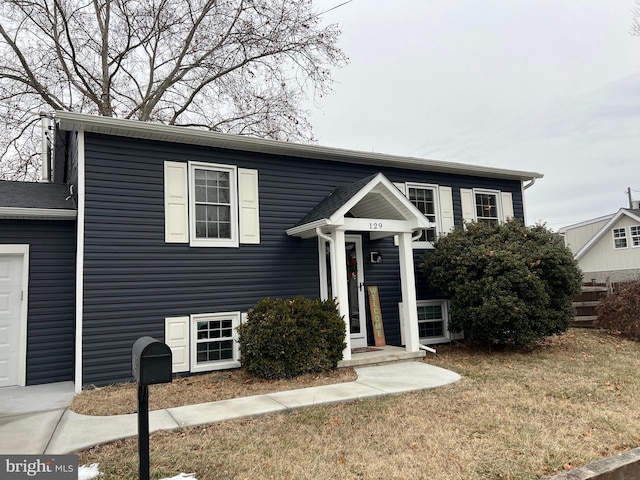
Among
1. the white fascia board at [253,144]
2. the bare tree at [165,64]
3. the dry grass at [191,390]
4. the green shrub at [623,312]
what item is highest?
the bare tree at [165,64]

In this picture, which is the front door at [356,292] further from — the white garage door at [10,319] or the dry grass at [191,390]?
the white garage door at [10,319]

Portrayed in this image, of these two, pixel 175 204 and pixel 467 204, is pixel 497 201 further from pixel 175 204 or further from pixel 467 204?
pixel 175 204

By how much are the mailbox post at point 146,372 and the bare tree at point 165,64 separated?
45.6ft

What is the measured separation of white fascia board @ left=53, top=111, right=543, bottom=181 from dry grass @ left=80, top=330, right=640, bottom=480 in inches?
188

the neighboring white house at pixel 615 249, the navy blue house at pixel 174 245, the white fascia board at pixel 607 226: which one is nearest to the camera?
the navy blue house at pixel 174 245

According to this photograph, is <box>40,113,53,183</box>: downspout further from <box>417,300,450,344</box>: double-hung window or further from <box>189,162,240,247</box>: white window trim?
<box>417,300,450,344</box>: double-hung window

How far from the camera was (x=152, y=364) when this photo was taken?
8.77 ft

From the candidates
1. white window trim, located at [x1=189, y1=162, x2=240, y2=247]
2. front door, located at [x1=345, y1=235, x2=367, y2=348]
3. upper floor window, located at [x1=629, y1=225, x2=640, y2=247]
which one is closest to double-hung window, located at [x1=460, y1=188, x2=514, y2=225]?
front door, located at [x1=345, y1=235, x2=367, y2=348]

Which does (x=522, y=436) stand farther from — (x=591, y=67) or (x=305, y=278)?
(x=591, y=67)

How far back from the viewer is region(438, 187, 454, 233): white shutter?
1005 centimetres

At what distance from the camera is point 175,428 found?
4297 millimetres

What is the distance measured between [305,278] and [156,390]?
3.33 m

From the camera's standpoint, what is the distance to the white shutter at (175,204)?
7285mm

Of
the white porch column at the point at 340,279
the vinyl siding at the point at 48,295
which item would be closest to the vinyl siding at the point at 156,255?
the vinyl siding at the point at 48,295
